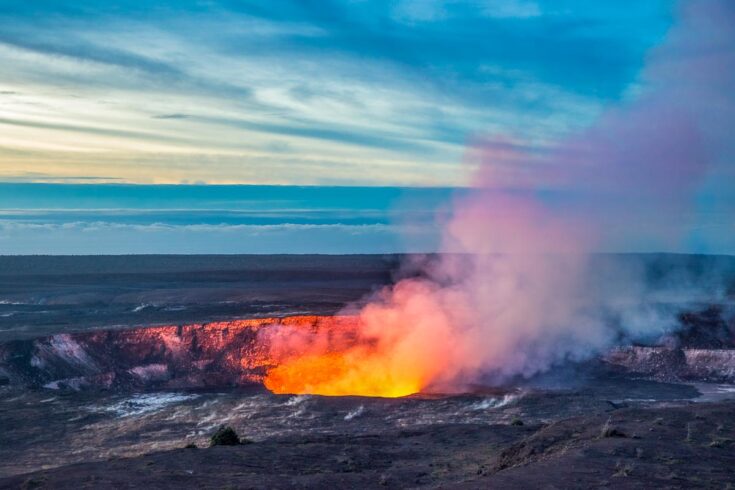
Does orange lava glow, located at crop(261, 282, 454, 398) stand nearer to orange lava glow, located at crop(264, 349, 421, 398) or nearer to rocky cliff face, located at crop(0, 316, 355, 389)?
orange lava glow, located at crop(264, 349, 421, 398)

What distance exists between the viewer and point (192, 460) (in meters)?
20.5

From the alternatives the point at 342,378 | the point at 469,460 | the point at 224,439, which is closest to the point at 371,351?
the point at 342,378

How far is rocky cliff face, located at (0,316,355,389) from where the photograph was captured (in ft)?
127

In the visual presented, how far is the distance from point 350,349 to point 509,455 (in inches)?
817

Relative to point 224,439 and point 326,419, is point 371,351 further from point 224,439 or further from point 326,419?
point 224,439

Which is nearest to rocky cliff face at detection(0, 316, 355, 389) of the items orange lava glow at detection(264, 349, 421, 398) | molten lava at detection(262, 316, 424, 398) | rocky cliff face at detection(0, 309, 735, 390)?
rocky cliff face at detection(0, 309, 735, 390)

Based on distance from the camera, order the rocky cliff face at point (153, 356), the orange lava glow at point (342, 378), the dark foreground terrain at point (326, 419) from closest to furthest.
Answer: the dark foreground terrain at point (326, 419) → the orange lava glow at point (342, 378) → the rocky cliff face at point (153, 356)

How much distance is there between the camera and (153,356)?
41406mm

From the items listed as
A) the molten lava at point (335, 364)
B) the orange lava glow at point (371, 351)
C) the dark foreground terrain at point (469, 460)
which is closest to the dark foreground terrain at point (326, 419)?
the dark foreground terrain at point (469, 460)

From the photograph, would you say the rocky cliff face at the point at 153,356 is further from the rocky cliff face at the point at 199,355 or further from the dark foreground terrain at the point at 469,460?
the dark foreground terrain at the point at 469,460

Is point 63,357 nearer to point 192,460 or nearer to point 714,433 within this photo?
→ point 192,460

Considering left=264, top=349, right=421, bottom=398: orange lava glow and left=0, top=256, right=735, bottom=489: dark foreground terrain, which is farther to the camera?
left=264, top=349, right=421, bottom=398: orange lava glow

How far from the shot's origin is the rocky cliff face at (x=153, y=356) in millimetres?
38594

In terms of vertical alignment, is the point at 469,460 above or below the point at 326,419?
above
